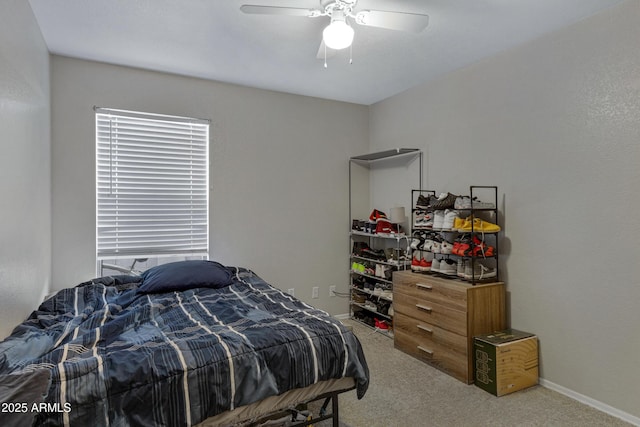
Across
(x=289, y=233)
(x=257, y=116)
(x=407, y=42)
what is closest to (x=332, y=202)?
(x=289, y=233)

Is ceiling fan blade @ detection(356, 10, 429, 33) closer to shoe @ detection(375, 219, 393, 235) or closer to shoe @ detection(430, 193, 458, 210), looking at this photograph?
shoe @ detection(430, 193, 458, 210)

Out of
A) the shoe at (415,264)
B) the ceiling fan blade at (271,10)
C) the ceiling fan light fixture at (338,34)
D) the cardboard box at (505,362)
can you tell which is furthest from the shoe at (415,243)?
the ceiling fan blade at (271,10)

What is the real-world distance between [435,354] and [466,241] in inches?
37.2

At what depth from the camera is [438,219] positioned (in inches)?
121

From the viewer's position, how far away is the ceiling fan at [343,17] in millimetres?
1938

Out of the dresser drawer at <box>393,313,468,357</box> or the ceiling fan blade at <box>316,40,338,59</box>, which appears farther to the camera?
the dresser drawer at <box>393,313,468,357</box>

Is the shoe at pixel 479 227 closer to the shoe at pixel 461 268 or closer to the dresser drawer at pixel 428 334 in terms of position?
the shoe at pixel 461 268

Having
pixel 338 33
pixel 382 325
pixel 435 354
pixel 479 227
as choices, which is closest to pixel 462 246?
pixel 479 227

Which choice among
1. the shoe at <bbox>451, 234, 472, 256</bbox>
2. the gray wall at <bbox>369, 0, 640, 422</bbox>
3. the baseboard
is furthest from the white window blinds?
the baseboard

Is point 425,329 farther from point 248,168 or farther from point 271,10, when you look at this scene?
point 271,10

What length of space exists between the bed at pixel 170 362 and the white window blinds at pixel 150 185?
0.90 meters

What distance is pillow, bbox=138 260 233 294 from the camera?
266 cm

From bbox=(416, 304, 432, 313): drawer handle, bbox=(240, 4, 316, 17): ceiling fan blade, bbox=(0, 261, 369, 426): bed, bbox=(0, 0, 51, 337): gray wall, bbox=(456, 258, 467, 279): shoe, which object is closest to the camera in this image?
bbox=(0, 261, 369, 426): bed

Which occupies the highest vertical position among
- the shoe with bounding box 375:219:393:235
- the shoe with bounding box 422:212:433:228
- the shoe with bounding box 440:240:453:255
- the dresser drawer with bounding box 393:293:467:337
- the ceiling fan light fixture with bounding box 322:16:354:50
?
the ceiling fan light fixture with bounding box 322:16:354:50
